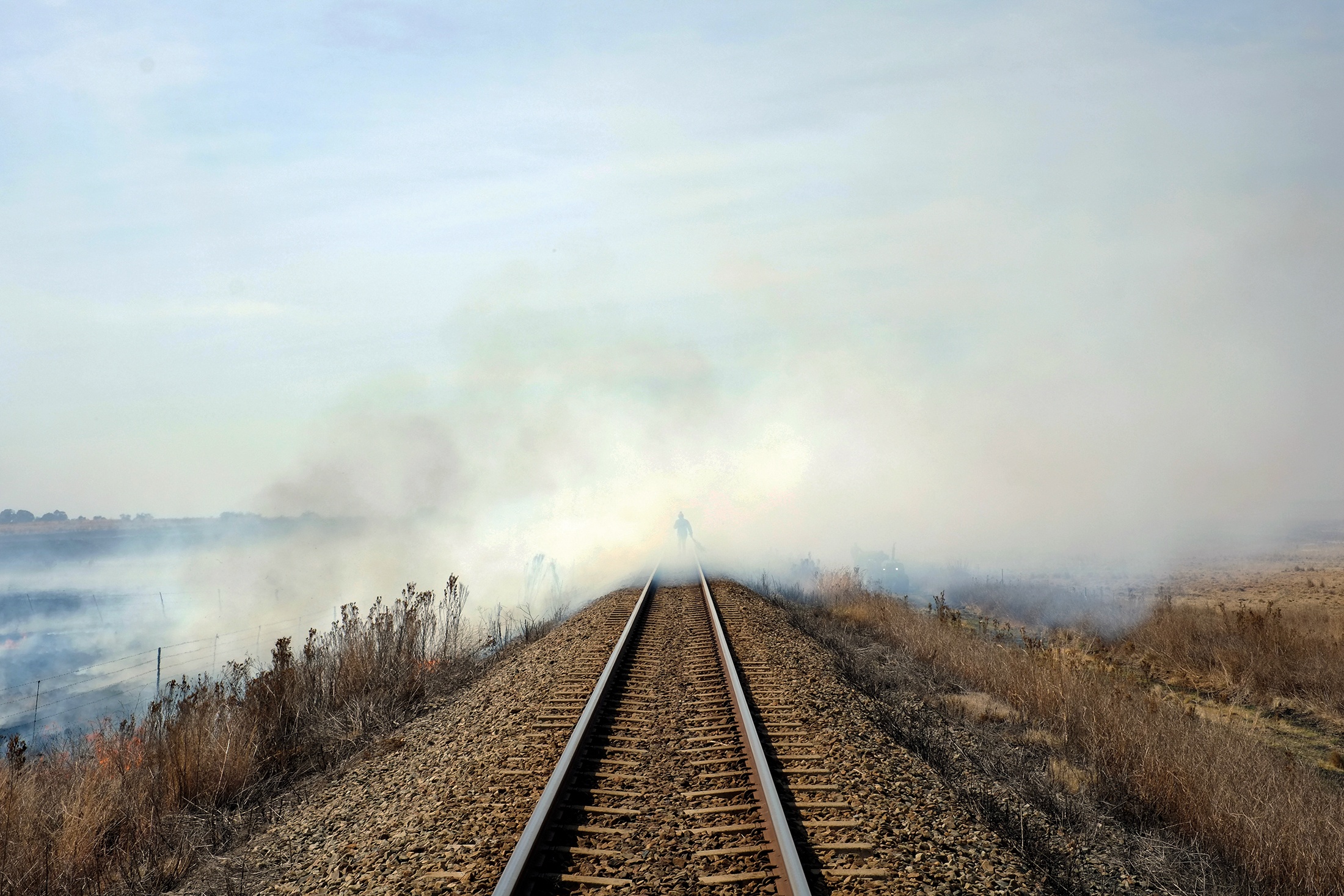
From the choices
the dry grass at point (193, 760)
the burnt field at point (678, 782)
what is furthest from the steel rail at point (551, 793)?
the dry grass at point (193, 760)

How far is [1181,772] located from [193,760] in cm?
883

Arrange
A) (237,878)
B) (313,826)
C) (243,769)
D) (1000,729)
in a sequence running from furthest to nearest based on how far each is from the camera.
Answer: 1. (1000,729)
2. (243,769)
3. (313,826)
4. (237,878)

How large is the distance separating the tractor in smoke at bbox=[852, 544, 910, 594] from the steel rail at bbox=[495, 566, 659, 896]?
53.7ft

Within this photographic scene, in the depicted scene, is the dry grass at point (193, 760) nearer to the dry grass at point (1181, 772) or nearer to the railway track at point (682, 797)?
the railway track at point (682, 797)

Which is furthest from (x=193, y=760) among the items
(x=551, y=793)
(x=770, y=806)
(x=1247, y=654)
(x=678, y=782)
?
(x=1247, y=654)

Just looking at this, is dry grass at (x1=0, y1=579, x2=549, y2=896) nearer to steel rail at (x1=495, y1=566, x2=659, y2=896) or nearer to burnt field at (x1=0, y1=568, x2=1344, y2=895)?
burnt field at (x1=0, y1=568, x2=1344, y2=895)

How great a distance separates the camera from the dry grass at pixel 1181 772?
5531 millimetres

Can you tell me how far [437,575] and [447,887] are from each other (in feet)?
124

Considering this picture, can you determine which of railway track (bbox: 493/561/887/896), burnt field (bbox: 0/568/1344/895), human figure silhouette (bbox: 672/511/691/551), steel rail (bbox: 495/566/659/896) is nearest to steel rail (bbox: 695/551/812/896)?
railway track (bbox: 493/561/887/896)

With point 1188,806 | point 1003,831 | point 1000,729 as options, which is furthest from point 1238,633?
point 1003,831

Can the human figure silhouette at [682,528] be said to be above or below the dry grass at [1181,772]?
above

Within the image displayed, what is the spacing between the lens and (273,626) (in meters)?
34.3

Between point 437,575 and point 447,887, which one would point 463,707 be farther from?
point 437,575

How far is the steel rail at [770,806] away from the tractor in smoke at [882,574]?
1649 cm
